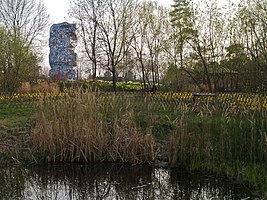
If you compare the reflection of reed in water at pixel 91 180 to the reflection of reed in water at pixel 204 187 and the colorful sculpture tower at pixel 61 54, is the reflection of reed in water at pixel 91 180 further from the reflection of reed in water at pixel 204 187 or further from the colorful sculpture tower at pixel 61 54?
the colorful sculpture tower at pixel 61 54

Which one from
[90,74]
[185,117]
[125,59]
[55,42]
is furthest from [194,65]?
[185,117]

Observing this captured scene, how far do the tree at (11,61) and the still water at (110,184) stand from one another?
33.6ft

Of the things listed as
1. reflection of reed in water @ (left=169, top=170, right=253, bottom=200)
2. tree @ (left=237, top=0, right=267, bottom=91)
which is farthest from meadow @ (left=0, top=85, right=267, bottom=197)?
tree @ (left=237, top=0, right=267, bottom=91)

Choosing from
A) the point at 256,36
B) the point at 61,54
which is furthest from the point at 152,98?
the point at 61,54

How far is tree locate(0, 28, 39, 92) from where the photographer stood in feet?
47.0

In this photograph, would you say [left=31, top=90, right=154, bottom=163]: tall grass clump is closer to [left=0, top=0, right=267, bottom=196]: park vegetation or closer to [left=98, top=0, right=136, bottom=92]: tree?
[left=0, top=0, right=267, bottom=196]: park vegetation

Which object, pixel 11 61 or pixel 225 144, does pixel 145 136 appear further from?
pixel 11 61

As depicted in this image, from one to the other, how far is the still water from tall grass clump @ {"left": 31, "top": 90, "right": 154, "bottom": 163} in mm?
199

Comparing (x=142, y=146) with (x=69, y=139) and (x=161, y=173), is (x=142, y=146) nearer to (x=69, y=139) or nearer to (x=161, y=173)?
(x=161, y=173)

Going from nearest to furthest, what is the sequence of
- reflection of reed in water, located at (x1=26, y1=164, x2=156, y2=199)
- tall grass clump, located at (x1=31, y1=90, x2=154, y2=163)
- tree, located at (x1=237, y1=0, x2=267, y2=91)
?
reflection of reed in water, located at (x1=26, y1=164, x2=156, y2=199) → tall grass clump, located at (x1=31, y1=90, x2=154, y2=163) → tree, located at (x1=237, y1=0, x2=267, y2=91)

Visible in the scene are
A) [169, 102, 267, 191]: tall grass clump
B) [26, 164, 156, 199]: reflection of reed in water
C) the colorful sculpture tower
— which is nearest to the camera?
[26, 164, 156, 199]: reflection of reed in water

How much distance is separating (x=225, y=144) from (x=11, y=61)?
40.2ft

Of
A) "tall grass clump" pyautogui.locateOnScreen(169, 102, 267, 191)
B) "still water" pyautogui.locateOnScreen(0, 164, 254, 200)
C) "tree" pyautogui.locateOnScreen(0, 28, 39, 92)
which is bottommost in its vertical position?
"still water" pyautogui.locateOnScreen(0, 164, 254, 200)

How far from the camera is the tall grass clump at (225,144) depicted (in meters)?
4.44
